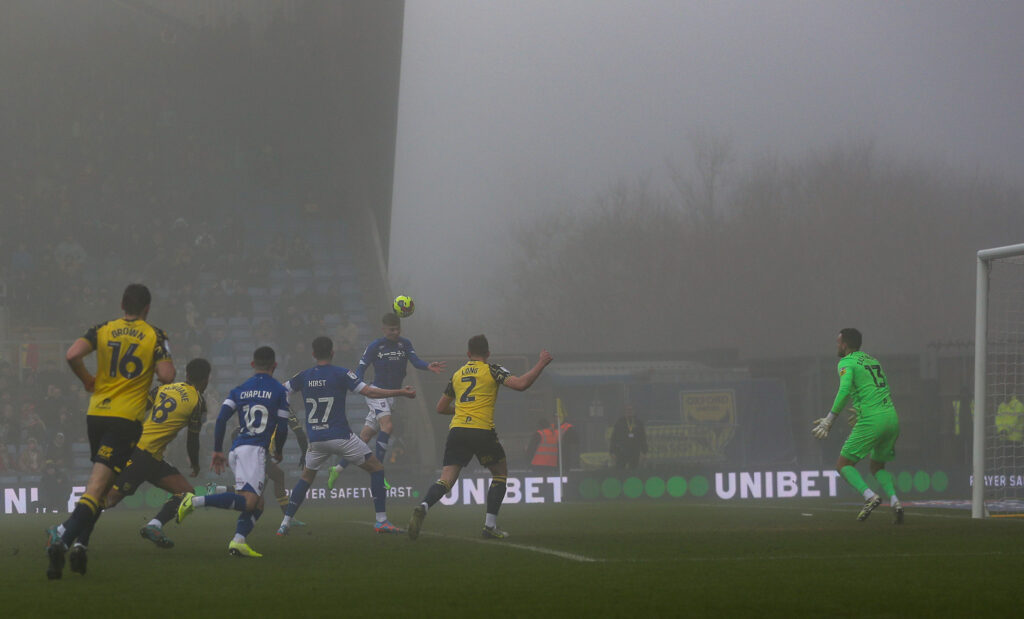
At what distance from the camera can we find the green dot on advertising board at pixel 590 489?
87.4 ft

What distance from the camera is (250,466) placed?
11.0 meters

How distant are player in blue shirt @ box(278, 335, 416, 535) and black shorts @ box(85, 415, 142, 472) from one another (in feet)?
12.4

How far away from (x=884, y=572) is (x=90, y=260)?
102 ft

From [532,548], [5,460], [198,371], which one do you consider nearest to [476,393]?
[532,548]

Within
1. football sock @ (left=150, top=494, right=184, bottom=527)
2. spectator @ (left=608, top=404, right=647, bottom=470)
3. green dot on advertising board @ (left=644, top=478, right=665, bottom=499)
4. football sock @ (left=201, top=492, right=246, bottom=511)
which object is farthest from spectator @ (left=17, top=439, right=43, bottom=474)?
football sock @ (left=201, top=492, right=246, bottom=511)

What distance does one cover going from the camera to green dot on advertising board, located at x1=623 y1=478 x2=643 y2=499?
2669 cm

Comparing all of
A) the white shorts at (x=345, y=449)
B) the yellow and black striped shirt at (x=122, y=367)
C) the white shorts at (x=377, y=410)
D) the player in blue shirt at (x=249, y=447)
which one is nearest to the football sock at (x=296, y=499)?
the white shorts at (x=345, y=449)

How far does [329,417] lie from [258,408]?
91.2 inches

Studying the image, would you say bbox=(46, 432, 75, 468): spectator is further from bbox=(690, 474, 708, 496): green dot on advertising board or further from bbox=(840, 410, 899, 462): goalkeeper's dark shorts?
bbox=(840, 410, 899, 462): goalkeeper's dark shorts

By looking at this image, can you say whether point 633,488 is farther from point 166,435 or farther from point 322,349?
point 166,435

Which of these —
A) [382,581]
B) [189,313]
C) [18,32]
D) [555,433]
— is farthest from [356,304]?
[382,581]

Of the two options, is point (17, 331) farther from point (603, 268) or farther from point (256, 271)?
point (603, 268)

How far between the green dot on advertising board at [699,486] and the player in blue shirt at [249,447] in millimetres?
16709

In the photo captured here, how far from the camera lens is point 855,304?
5381 cm
